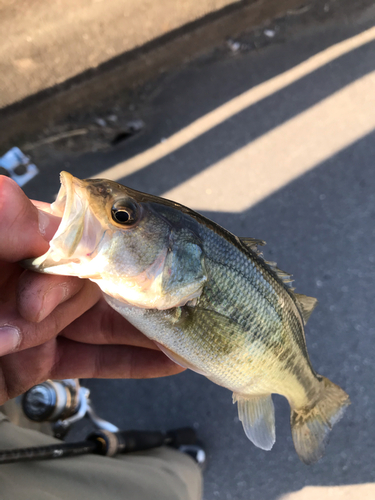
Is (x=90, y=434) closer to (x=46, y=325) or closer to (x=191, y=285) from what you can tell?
(x=46, y=325)

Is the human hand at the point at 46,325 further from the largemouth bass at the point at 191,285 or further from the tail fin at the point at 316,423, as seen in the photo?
the tail fin at the point at 316,423

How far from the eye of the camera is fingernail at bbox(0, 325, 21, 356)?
0.92m

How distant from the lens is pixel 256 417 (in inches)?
56.2

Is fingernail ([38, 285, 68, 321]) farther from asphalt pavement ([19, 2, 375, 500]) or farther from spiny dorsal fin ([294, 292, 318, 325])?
asphalt pavement ([19, 2, 375, 500])

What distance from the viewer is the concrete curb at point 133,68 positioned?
2482 millimetres

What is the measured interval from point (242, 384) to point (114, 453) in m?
0.98

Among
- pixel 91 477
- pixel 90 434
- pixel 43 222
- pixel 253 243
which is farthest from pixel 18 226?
pixel 90 434

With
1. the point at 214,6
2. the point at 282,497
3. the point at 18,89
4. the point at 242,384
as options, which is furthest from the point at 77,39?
the point at 282,497

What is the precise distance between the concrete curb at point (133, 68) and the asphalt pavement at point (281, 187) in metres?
0.11

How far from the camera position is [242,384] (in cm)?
128

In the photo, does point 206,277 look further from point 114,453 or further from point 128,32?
point 128,32

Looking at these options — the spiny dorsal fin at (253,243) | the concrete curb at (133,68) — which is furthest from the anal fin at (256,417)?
the concrete curb at (133,68)

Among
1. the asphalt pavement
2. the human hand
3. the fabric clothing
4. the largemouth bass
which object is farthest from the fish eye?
the asphalt pavement

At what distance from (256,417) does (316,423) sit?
1.08 ft
